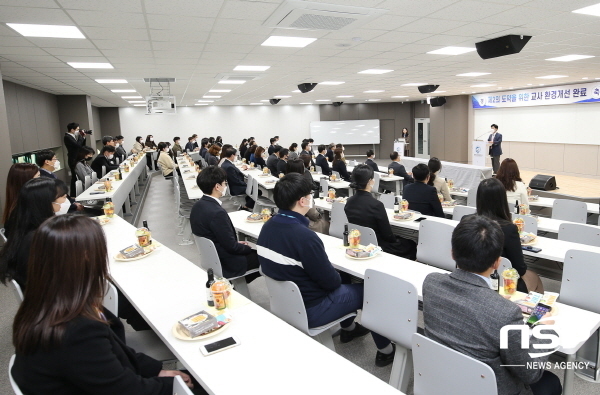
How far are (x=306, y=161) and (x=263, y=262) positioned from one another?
518 centimetres

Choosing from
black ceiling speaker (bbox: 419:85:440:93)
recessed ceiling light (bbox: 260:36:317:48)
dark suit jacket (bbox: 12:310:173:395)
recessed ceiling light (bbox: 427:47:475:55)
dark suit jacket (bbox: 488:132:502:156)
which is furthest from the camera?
dark suit jacket (bbox: 488:132:502:156)

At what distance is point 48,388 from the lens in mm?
1222

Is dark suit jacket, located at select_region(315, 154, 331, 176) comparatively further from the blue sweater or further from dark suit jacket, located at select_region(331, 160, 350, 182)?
the blue sweater

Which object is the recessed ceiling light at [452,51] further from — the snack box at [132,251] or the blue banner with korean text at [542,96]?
the blue banner with korean text at [542,96]

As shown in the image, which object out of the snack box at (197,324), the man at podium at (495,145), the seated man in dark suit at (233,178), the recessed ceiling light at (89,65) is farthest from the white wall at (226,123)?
the snack box at (197,324)

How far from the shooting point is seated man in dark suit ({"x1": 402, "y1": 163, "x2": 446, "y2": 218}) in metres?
4.56

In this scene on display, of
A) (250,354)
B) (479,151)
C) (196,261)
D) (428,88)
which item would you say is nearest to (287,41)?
(196,261)

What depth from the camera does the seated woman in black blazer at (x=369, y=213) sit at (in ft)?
A: 12.2

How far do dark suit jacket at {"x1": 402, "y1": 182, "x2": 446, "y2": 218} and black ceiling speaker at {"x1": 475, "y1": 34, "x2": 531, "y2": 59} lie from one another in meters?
2.48

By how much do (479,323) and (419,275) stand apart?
1.03 meters

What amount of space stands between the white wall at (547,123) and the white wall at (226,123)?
8.67 meters

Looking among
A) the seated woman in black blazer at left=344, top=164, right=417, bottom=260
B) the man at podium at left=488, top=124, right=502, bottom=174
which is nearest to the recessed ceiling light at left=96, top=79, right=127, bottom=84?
the seated woman in black blazer at left=344, top=164, right=417, bottom=260

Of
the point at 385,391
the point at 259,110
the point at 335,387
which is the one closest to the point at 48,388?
the point at 335,387

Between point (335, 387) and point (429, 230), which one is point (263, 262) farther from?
point (429, 230)
